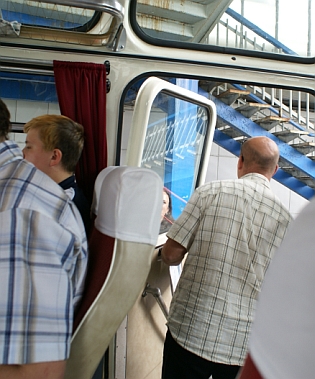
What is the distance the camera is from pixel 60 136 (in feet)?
5.42

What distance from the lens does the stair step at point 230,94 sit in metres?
5.50

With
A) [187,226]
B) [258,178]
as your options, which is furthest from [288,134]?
[187,226]

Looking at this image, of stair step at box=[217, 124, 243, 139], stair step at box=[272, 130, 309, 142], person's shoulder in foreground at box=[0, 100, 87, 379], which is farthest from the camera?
stair step at box=[272, 130, 309, 142]

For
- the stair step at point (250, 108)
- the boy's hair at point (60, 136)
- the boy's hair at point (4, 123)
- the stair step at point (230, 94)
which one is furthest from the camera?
the stair step at point (250, 108)

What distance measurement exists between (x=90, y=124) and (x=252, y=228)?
0.79 metres

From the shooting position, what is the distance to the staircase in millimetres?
6051

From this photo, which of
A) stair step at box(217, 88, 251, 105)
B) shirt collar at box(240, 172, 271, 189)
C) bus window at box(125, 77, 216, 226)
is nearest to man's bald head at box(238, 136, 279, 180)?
shirt collar at box(240, 172, 271, 189)

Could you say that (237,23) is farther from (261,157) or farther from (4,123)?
(4,123)

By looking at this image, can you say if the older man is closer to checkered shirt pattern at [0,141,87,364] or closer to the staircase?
checkered shirt pattern at [0,141,87,364]

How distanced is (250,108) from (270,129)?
2.06 feet

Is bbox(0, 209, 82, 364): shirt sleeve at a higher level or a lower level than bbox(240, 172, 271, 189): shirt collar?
lower

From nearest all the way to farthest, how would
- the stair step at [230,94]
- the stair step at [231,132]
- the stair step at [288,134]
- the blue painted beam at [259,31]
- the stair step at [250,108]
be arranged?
the blue painted beam at [259,31]
the stair step at [230,94]
the stair step at [250,108]
the stair step at [231,132]
the stair step at [288,134]

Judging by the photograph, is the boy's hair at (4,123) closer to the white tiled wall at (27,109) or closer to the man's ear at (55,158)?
the man's ear at (55,158)

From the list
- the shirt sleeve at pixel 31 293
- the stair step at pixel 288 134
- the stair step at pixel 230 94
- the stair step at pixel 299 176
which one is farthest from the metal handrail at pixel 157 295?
the stair step at pixel 299 176
